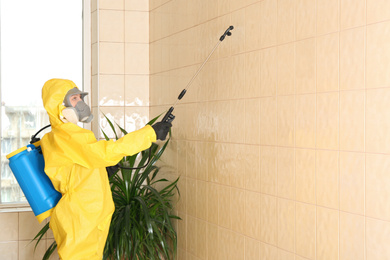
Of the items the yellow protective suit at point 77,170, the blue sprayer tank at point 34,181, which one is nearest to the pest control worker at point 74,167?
the yellow protective suit at point 77,170

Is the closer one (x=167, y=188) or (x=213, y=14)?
(x=213, y=14)

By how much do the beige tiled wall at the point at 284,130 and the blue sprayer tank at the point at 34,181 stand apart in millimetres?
960

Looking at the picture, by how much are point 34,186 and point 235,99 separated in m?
1.20

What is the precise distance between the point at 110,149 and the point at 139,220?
3.07ft

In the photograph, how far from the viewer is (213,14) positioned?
300 cm

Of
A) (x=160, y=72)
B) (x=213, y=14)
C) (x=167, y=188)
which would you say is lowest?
(x=167, y=188)

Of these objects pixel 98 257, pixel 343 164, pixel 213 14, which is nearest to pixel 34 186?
pixel 98 257

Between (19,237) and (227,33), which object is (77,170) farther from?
(19,237)

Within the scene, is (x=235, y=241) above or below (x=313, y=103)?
below

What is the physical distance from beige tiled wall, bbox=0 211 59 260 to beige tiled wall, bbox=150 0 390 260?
4.18 feet

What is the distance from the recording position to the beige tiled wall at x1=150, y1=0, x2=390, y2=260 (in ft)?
6.21

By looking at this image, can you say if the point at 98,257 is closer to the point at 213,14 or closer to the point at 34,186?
the point at 34,186

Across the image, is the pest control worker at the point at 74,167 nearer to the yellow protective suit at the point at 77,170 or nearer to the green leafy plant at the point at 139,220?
the yellow protective suit at the point at 77,170

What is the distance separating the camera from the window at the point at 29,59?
13.3 feet
